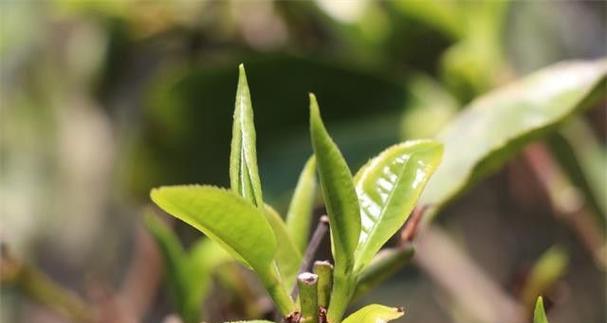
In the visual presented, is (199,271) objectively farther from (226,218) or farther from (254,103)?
(254,103)

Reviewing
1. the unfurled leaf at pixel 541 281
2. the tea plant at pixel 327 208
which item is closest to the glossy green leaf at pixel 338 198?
the tea plant at pixel 327 208

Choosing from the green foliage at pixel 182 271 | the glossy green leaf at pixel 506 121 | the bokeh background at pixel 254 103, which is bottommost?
the green foliage at pixel 182 271

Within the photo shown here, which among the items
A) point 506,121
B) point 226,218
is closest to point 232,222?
point 226,218

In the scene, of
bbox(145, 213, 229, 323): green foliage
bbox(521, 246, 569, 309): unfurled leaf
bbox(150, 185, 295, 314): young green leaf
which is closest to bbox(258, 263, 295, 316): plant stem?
bbox(150, 185, 295, 314): young green leaf

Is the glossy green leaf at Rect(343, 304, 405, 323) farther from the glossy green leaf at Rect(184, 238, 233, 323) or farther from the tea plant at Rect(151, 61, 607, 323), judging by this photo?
the glossy green leaf at Rect(184, 238, 233, 323)

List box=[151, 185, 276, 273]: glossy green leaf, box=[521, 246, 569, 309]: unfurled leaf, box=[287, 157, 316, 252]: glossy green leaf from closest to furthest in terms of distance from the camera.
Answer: box=[151, 185, 276, 273]: glossy green leaf
box=[287, 157, 316, 252]: glossy green leaf
box=[521, 246, 569, 309]: unfurled leaf

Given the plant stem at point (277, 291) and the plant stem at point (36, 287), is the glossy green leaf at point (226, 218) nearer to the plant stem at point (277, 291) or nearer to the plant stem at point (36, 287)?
the plant stem at point (277, 291)

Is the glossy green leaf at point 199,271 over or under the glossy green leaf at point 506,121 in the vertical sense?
under
